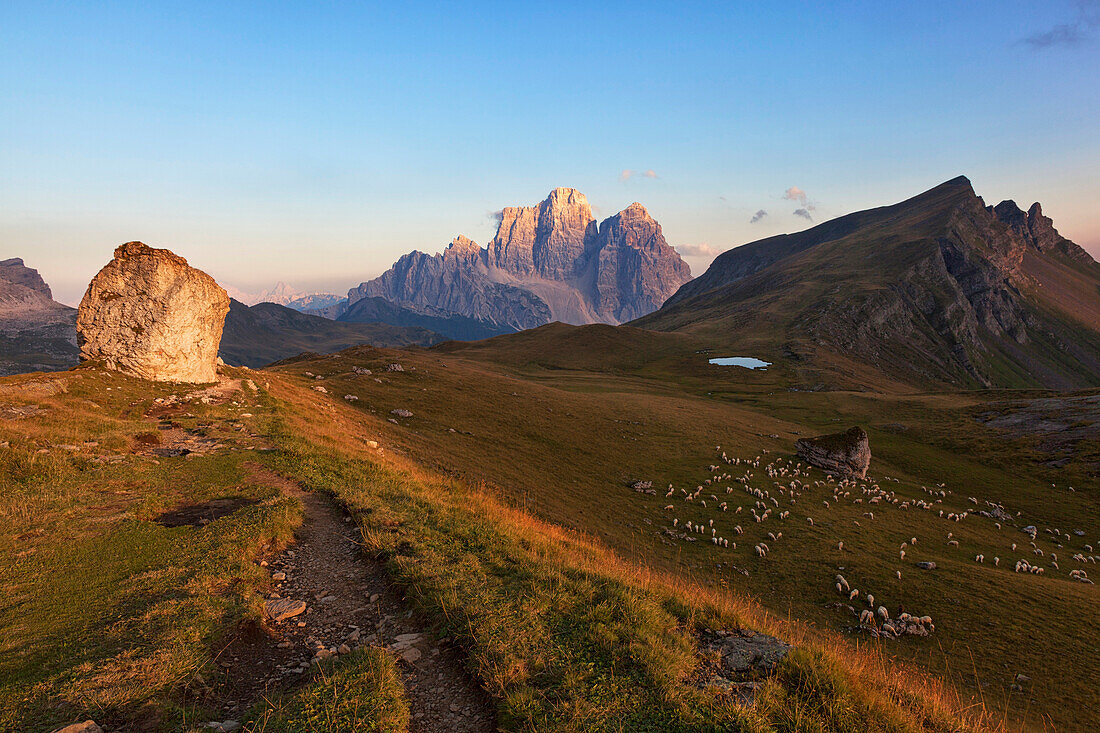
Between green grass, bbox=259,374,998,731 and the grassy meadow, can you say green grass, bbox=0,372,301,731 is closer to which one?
the grassy meadow

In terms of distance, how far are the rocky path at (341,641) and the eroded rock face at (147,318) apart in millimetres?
24778

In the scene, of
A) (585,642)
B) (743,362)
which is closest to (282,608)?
(585,642)

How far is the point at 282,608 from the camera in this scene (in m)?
9.78

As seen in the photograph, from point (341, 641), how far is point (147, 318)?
30.8 meters

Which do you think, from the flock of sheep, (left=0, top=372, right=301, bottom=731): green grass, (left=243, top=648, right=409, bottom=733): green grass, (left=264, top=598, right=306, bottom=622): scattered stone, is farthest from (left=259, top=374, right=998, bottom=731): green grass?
the flock of sheep

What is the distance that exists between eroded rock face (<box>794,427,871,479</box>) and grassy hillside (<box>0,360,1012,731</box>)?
94.5 ft

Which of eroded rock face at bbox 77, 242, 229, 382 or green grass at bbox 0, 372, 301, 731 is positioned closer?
green grass at bbox 0, 372, 301, 731

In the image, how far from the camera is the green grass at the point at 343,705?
249 inches

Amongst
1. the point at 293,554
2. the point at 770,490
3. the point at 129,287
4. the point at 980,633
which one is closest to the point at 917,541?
the point at 770,490

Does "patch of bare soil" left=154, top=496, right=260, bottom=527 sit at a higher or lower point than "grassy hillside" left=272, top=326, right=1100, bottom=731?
higher

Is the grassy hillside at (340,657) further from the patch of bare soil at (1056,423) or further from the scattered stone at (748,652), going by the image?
the patch of bare soil at (1056,423)

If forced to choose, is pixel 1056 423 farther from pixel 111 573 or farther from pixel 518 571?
pixel 111 573

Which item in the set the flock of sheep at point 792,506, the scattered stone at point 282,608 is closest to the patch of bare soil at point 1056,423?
the flock of sheep at point 792,506

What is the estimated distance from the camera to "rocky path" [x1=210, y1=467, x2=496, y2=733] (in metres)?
7.30
